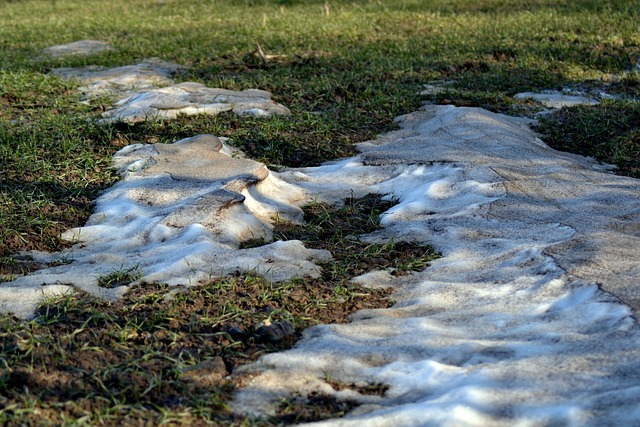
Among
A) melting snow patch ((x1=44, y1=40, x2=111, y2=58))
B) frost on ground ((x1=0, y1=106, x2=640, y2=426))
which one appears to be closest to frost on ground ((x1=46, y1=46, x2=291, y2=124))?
frost on ground ((x1=0, y1=106, x2=640, y2=426))

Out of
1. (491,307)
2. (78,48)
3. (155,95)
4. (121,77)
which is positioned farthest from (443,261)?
(78,48)

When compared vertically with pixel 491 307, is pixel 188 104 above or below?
above

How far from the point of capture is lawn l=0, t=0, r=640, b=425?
2.80 meters

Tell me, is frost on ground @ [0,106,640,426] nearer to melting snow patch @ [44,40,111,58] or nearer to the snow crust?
the snow crust

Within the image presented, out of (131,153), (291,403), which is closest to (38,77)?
(131,153)

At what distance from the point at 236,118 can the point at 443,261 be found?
8.28 ft

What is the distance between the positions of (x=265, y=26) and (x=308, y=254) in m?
6.49

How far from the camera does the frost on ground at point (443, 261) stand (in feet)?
8.73

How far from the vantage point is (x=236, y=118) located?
5.84 meters

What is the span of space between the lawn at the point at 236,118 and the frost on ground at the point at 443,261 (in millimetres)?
160

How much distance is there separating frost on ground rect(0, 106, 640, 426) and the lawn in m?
0.16

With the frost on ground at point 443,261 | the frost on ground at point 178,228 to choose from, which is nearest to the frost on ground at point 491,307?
the frost on ground at point 443,261

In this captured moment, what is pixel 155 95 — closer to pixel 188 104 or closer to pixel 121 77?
pixel 188 104

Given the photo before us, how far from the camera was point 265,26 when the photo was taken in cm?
988
